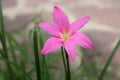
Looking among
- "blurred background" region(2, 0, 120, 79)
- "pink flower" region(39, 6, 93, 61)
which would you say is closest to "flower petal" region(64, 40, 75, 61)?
"pink flower" region(39, 6, 93, 61)

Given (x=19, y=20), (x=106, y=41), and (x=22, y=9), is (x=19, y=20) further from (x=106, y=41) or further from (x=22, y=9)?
(x=106, y=41)

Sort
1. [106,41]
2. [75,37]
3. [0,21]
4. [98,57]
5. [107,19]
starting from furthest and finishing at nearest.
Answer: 1. [107,19]
2. [106,41]
3. [98,57]
4. [0,21]
5. [75,37]

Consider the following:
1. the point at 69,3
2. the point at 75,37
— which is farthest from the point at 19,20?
the point at 75,37

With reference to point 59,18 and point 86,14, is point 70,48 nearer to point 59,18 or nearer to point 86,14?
point 59,18

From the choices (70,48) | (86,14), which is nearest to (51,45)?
(70,48)

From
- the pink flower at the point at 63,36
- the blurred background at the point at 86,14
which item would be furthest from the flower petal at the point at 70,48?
the blurred background at the point at 86,14

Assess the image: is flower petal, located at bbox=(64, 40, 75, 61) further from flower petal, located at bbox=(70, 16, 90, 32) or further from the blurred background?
the blurred background
